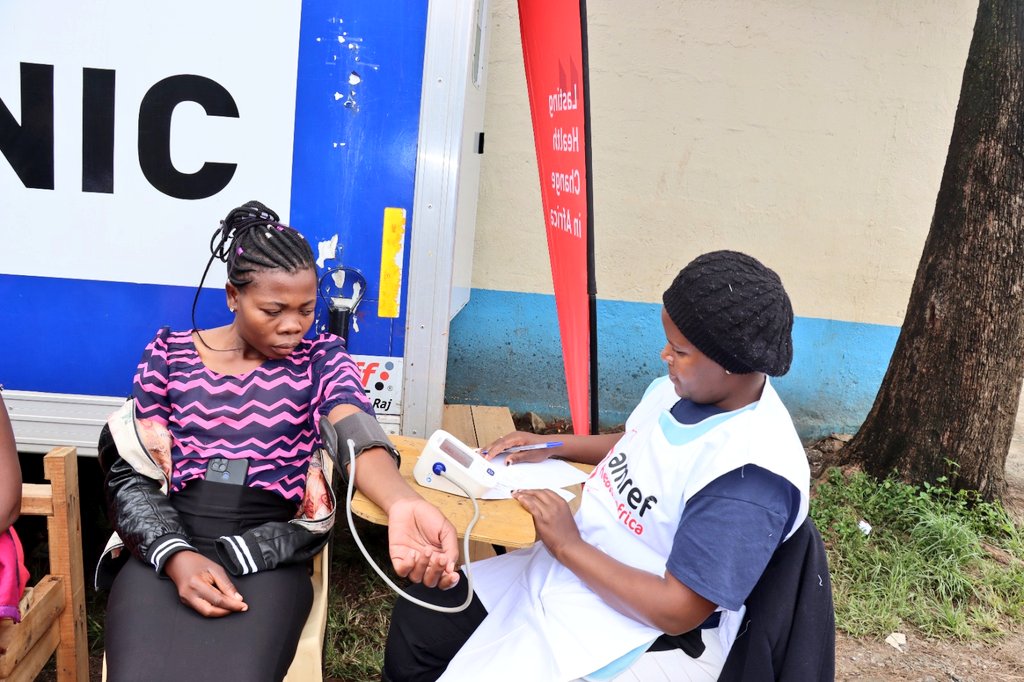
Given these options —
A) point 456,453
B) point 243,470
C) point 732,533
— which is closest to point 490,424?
point 456,453

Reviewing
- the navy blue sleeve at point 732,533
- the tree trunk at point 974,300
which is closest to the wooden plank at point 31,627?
the navy blue sleeve at point 732,533

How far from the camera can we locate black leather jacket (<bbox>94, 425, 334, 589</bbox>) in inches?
75.7

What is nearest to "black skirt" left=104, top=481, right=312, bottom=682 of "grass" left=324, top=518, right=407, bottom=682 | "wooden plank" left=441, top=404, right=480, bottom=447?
"grass" left=324, top=518, right=407, bottom=682

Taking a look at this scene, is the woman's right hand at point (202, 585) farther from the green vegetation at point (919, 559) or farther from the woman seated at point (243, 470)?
the green vegetation at point (919, 559)

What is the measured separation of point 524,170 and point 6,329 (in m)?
3.04

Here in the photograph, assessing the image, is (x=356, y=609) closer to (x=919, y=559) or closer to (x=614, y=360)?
Result: (x=919, y=559)

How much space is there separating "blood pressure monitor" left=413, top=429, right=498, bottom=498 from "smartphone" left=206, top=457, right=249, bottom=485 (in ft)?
1.36

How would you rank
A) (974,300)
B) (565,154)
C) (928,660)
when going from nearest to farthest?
(565,154), (928,660), (974,300)

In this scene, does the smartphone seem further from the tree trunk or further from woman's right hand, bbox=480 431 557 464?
the tree trunk

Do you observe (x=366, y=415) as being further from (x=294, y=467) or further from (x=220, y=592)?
(x=220, y=592)

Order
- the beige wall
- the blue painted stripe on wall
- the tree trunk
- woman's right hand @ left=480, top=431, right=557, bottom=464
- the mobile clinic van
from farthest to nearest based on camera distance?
the blue painted stripe on wall
the beige wall
the tree trunk
the mobile clinic van
woman's right hand @ left=480, top=431, right=557, bottom=464

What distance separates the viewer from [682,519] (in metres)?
1.64

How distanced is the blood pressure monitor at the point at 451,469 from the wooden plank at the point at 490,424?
125cm

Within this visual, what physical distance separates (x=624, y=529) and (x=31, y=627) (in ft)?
4.63
